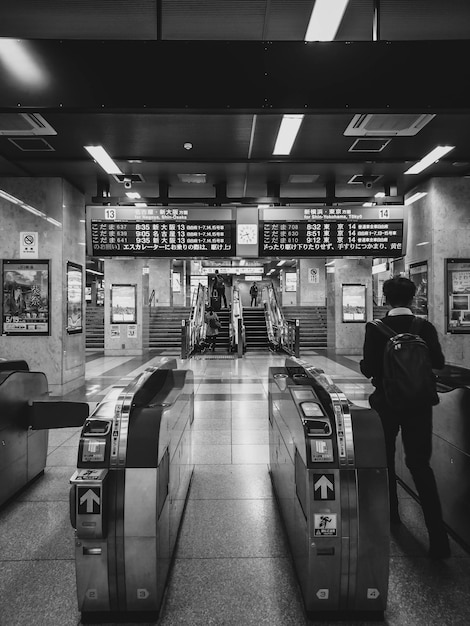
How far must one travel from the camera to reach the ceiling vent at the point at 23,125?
4562mm

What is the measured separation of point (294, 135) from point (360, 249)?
229 centimetres

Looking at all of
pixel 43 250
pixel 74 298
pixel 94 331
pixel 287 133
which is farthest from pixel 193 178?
pixel 94 331

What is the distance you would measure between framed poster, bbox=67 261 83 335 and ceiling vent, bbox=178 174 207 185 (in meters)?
2.55

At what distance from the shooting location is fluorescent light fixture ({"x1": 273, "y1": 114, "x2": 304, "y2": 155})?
4.86 meters

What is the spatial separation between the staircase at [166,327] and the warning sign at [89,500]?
1273 cm

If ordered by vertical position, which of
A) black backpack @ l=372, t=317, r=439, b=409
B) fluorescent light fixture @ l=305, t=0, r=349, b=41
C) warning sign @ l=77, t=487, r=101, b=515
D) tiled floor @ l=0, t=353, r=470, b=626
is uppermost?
fluorescent light fixture @ l=305, t=0, r=349, b=41

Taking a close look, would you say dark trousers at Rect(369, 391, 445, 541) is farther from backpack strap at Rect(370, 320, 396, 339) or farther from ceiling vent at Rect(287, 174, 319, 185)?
ceiling vent at Rect(287, 174, 319, 185)

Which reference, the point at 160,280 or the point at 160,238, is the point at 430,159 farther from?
the point at 160,280

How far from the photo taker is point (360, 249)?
6727mm

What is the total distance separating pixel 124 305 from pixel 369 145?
9.92m

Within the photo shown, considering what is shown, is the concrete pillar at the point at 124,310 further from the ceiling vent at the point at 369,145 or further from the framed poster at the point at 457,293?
the framed poster at the point at 457,293

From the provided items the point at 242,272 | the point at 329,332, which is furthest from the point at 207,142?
the point at 242,272

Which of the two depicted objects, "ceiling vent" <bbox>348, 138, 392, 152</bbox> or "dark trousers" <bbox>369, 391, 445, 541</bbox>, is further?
"ceiling vent" <bbox>348, 138, 392, 152</bbox>

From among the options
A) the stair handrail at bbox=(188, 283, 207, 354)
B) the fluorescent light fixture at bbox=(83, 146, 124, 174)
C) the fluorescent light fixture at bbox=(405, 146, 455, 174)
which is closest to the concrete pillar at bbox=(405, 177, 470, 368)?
the fluorescent light fixture at bbox=(405, 146, 455, 174)
